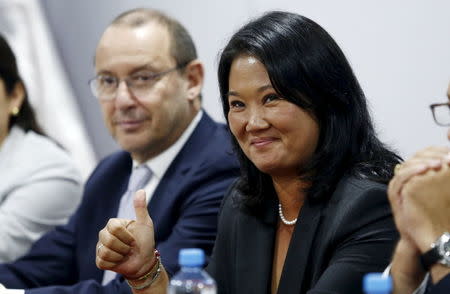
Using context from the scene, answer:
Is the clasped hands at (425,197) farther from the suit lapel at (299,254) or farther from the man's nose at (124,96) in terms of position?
the man's nose at (124,96)

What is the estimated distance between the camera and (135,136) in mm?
3184

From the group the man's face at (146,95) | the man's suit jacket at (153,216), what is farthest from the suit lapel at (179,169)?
the man's face at (146,95)

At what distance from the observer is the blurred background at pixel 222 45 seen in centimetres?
305

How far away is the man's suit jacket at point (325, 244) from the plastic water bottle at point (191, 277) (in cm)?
36

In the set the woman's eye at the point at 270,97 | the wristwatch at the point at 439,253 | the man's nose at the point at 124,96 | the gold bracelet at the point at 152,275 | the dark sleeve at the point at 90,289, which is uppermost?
the woman's eye at the point at 270,97

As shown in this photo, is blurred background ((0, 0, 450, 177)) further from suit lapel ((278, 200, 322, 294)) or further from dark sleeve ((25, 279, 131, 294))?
dark sleeve ((25, 279, 131, 294))

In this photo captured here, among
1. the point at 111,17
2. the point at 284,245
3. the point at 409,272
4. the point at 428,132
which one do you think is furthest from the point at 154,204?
the point at 111,17

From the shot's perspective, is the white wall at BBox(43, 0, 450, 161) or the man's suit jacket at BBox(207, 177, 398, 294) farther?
the white wall at BBox(43, 0, 450, 161)

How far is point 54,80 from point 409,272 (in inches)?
130

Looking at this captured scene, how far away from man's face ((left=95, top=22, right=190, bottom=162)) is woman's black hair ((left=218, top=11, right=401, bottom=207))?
0.93 meters

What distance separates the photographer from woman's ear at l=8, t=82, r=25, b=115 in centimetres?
384

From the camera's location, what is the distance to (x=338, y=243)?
2.11 metres

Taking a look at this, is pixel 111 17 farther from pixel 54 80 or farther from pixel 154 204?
pixel 154 204

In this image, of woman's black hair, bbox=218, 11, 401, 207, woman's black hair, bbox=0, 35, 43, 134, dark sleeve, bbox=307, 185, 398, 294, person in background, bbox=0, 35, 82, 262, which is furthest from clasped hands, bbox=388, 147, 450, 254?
woman's black hair, bbox=0, 35, 43, 134
